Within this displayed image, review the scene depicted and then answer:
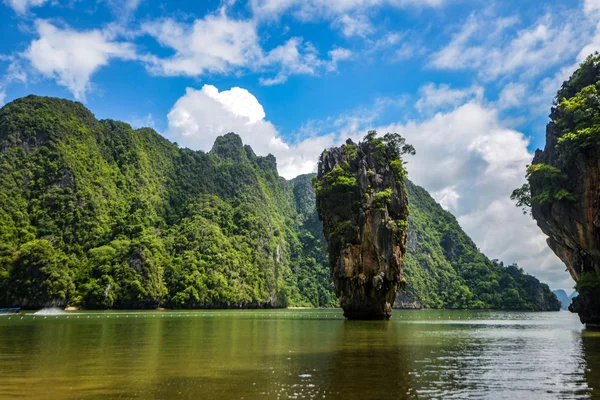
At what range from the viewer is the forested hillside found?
338 feet

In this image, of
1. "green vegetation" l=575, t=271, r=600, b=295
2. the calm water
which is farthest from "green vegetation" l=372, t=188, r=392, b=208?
the calm water

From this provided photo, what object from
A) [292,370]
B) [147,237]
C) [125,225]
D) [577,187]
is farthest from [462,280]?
[292,370]

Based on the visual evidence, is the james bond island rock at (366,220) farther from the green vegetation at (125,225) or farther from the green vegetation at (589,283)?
the green vegetation at (125,225)

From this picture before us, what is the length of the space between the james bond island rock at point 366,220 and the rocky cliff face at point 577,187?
641 inches

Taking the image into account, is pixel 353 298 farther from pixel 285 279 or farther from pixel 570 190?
pixel 285 279

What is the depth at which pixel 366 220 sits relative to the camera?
5528 cm

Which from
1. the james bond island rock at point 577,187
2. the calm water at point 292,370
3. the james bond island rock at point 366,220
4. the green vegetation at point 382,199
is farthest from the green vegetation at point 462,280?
the calm water at point 292,370

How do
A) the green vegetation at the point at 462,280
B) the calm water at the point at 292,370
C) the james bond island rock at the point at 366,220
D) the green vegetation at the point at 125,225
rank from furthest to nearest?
1. the green vegetation at the point at 462,280
2. the green vegetation at the point at 125,225
3. the james bond island rock at the point at 366,220
4. the calm water at the point at 292,370

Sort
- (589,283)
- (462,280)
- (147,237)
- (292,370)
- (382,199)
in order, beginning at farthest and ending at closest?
(462,280) < (147,237) < (382,199) < (589,283) < (292,370)

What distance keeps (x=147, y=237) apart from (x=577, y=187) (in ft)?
349

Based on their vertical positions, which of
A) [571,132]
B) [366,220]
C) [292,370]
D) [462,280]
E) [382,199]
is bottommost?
[292,370]

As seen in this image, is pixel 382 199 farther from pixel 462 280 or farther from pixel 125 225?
pixel 462 280

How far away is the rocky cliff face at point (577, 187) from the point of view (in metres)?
37.7

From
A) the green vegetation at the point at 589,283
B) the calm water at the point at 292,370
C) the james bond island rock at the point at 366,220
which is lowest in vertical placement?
the calm water at the point at 292,370
